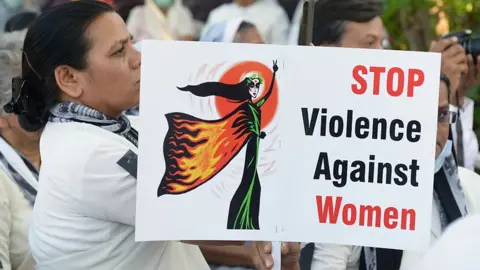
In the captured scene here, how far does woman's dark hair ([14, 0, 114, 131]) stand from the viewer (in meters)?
2.54

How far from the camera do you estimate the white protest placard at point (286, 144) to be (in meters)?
2.24

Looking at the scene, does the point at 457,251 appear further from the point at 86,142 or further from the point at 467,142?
the point at 467,142

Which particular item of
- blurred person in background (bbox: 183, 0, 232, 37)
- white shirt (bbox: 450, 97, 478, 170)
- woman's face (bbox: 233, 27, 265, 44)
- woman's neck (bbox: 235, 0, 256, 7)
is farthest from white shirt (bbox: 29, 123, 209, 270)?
blurred person in background (bbox: 183, 0, 232, 37)

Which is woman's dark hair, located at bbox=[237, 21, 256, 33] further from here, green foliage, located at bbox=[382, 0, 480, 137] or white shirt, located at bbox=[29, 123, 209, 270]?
white shirt, located at bbox=[29, 123, 209, 270]

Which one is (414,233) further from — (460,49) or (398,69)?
(460,49)

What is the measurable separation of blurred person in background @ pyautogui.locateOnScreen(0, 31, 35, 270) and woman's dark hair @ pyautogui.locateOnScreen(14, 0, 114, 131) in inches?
20.5

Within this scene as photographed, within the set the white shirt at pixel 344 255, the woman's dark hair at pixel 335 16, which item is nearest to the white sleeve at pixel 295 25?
the woman's dark hair at pixel 335 16

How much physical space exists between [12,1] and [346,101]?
498cm

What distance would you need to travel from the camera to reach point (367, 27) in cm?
371

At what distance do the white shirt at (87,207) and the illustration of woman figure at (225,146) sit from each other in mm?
166

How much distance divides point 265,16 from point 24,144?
316cm

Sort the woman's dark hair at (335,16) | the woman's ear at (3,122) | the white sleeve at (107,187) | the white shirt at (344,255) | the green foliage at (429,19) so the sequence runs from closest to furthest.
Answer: the white sleeve at (107,187), the white shirt at (344,255), the woman's ear at (3,122), the woman's dark hair at (335,16), the green foliage at (429,19)

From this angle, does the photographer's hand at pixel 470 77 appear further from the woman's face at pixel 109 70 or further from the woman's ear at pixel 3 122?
the woman's ear at pixel 3 122

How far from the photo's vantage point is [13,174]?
3.33 metres
